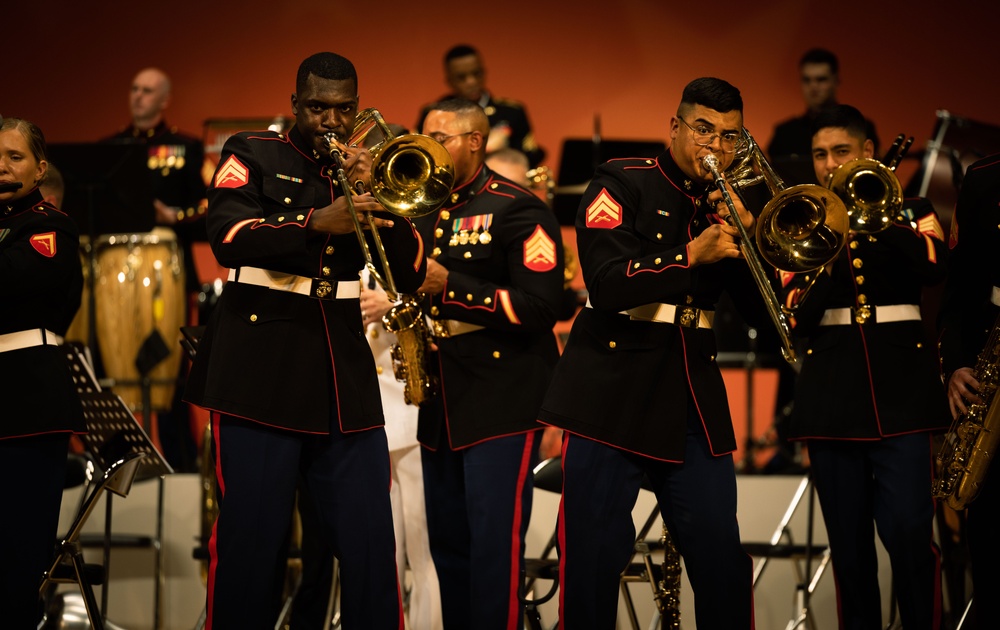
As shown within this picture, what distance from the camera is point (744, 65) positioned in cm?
883

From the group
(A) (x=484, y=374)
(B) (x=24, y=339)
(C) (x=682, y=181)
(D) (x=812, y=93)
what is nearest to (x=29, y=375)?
(B) (x=24, y=339)

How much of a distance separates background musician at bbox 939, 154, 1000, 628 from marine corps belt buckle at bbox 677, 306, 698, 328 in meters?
0.87

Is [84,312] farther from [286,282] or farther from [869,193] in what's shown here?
[869,193]

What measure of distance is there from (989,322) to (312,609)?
9.06ft

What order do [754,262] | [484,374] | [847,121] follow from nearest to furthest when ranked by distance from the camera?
[754,262], [484,374], [847,121]

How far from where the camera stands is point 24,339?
394 cm

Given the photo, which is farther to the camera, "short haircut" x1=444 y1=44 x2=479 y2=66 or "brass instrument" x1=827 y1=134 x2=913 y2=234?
"short haircut" x1=444 y1=44 x2=479 y2=66

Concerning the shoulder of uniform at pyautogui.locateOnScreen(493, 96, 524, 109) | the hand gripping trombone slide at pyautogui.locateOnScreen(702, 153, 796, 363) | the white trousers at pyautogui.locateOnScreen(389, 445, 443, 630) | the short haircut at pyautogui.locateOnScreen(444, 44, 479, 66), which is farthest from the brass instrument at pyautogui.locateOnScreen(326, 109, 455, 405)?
the shoulder of uniform at pyautogui.locateOnScreen(493, 96, 524, 109)

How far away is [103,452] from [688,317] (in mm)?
2328

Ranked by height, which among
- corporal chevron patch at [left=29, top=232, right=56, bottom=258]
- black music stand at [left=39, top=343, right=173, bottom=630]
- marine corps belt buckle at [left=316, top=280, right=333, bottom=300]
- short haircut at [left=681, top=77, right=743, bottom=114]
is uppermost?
short haircut at [left=681, top=77, right=743, bottom=114]

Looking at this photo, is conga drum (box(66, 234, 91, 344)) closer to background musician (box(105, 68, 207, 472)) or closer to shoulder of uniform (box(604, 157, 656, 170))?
background musician (box(105, 68, 207, 472))

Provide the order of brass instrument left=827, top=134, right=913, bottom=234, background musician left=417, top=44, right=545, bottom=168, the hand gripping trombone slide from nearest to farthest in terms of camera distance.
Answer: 1. the hand gripping trombone slide
2. brass instrument left=827, top=134, right=913, bottom=234
3. background musician left=417, top=44, right=545, bottom=168

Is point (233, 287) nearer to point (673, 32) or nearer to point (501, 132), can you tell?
point (501, 132)

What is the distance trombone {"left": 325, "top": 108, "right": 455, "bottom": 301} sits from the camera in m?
3.51
